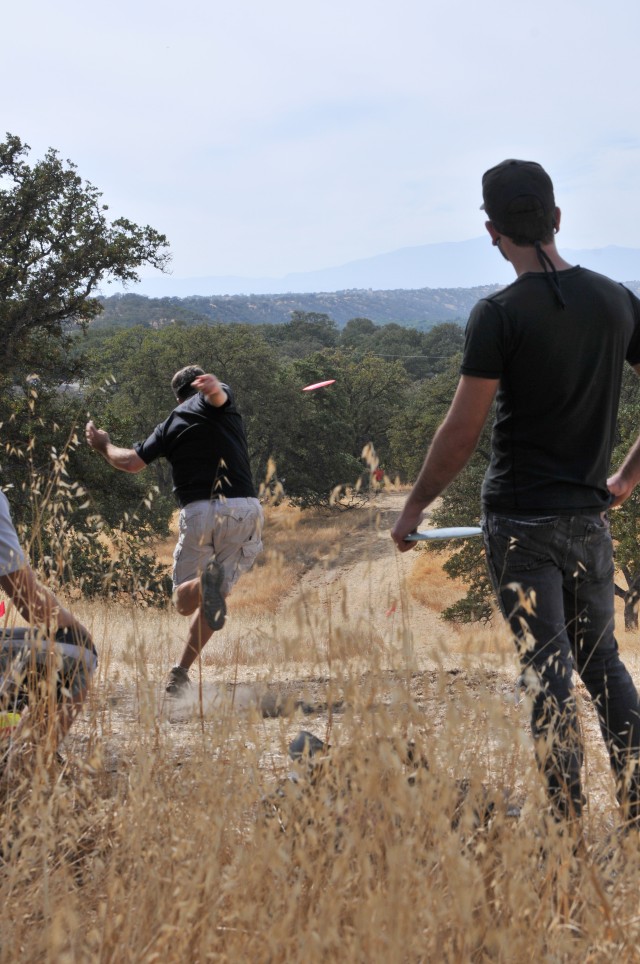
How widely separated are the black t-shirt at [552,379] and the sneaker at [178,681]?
204cm

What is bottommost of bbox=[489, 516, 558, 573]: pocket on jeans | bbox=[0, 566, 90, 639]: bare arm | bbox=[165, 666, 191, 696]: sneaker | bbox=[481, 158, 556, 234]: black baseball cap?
bbox=[165, 666, 191, 696]: sneaker

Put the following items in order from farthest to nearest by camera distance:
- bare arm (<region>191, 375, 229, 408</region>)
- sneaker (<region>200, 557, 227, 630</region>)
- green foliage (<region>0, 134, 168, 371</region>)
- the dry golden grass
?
green foliage (<region>0, 134, 168, 371</region>) < bare arm (<region>191, 375, 229, 408</region>) < sneaker (<region>200, 557, 227, 630</region>) < the dry golden grass

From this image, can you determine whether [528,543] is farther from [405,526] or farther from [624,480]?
[624,480]

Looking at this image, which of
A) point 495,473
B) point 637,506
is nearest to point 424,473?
point 495,473

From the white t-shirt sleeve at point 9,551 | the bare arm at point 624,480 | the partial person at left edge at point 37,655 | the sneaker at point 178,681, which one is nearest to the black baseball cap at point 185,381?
the sneaker at point 178,681

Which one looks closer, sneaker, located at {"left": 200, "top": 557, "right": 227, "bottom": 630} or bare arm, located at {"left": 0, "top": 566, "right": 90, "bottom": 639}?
bare arm, located at {"left": 0, "top": 566, "right": 90, "bottom": 639}

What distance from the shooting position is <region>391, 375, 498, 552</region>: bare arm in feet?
7.86

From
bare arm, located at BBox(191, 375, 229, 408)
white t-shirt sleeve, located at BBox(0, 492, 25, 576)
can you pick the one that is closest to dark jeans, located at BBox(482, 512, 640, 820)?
white t-shirt sleeve, located at BBox(0, 492, 25, 576)

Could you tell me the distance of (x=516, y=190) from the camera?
2.43 meters

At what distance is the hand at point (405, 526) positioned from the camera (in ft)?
8.13

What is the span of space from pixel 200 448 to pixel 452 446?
234cm

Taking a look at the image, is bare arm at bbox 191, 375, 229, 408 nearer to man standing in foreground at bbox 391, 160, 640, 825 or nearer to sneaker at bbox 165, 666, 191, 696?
sneaker at bbox 165, 666, 191, 696

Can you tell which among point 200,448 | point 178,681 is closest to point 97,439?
point 200,448

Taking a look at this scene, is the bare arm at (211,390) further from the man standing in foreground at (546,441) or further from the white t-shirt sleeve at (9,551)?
the man standing in foreground at (546,441)
